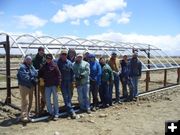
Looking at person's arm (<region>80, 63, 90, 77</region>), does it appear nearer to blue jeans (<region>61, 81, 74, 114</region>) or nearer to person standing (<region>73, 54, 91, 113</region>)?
person standing (<region>73, 54, 91, 113</region>)

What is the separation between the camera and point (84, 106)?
1029cm

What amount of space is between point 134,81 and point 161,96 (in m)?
1.80

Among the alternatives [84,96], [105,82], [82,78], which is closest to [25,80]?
[82,78]

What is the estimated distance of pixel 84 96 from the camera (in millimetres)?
10180

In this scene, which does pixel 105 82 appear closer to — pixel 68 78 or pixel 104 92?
pixel 104 92

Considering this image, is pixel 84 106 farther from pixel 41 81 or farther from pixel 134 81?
pixel 134 81

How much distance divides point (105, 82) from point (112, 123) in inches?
91.9

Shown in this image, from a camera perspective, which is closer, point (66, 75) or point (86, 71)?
point (66, 75)

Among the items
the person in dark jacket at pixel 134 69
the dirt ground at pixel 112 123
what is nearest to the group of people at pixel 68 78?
the person in dark jacket at pixel 134 69

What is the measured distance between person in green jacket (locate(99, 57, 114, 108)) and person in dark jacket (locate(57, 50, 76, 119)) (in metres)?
1.67

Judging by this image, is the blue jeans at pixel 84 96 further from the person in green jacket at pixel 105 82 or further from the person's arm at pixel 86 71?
the person in green jacket at pixel 105 82

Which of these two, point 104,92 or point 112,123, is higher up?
point 104,92

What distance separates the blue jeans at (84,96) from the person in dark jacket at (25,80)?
1634 mm

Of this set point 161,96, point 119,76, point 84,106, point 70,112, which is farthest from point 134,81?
point 70,112
